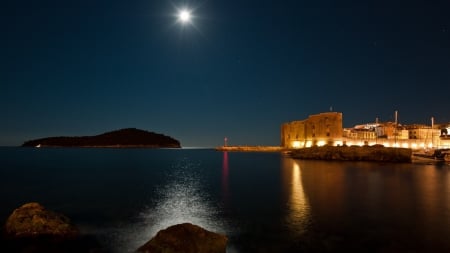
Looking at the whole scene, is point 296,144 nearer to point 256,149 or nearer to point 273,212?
point 256,149

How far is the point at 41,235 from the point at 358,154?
6231 centimetres

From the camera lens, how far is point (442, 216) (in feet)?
53.4

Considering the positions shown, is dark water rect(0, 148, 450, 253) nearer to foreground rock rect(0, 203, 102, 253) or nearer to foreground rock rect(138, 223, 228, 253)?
foreground rock rect(0, 203, 102, 253)

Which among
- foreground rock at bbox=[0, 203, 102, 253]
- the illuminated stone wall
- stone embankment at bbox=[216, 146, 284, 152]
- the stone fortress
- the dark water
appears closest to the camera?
foreground rock at bbox=[0, 203, 102, 253]

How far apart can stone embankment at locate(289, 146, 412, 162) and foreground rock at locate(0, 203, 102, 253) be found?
193 ft

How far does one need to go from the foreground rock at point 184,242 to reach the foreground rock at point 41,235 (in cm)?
362

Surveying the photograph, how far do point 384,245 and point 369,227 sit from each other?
2606mm

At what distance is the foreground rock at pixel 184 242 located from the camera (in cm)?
859

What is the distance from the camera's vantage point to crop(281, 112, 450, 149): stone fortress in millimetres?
75812

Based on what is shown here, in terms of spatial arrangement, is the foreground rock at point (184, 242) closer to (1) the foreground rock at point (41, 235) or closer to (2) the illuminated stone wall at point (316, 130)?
(1) the foreground rock at point (41, 235)

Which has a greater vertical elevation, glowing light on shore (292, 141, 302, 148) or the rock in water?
glowing light on shore (292, 141, 302, 148)

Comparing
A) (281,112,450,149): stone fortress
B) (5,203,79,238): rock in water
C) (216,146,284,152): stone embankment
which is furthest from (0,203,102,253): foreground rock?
(216,146,284,152): stone embankment

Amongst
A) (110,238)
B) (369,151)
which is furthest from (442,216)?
(369,151)

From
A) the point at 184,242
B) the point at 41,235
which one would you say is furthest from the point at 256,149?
the point at 184,242
